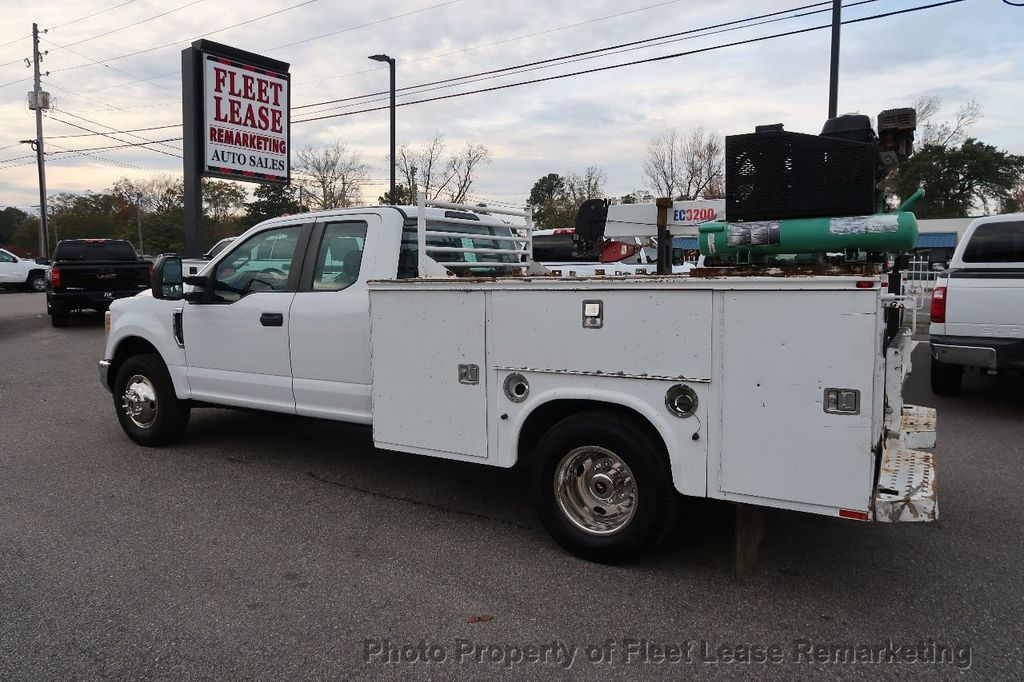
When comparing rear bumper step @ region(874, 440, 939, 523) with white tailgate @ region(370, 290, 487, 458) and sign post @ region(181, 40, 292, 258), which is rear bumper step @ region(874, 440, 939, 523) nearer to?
white tailgate @ region(370, 290, 487, 458)

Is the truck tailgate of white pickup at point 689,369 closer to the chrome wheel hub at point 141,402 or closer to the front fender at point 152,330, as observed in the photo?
the front fender at point 152,330

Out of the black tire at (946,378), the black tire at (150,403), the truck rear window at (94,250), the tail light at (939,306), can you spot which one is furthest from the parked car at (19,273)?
the tail light at (939,306)

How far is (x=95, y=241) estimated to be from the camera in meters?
17.2

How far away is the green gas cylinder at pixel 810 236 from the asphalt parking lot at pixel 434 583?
1.69 meters

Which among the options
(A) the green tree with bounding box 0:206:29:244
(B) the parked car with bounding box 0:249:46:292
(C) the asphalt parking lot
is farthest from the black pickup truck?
(A) the green tree with bounding box 0:206:29:244

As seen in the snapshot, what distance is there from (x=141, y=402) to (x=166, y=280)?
130 cm

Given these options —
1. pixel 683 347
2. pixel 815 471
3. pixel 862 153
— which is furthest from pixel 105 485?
pixel 862 153

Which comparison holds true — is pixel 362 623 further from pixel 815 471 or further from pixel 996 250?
pixel 996 250

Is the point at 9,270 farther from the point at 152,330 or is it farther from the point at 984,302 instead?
the point at 984,302

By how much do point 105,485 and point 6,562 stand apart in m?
1.42

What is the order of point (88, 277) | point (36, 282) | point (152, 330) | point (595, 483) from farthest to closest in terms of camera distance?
point (36, 282) < point (88, 277) < point (152, 330) < point (595, 483)

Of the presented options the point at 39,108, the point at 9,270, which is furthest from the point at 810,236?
the point at 39,108

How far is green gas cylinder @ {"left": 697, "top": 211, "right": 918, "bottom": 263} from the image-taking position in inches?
148

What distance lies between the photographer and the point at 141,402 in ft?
21.3
